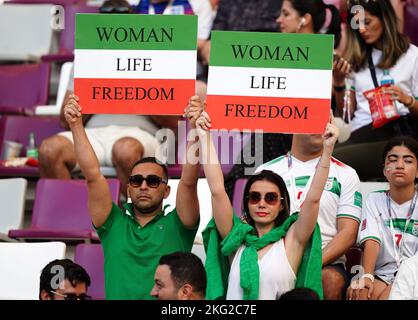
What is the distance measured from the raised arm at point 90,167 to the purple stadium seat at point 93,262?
0.76 m

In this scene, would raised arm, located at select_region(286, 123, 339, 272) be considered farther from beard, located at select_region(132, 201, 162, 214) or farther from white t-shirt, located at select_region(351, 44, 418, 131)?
white t-shirt, located at select_region(351, 44, 418, 131)

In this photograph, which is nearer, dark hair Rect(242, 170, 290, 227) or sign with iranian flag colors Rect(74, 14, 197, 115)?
dark hair Rect(242, 170, 290, 227)

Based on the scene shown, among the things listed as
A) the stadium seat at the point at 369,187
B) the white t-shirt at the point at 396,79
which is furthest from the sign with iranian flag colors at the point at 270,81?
the white t-shirt at the point at 396,79

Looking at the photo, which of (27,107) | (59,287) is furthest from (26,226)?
(59,287)

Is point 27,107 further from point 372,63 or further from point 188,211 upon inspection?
point 188,211

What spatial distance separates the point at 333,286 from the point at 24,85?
14.9ft

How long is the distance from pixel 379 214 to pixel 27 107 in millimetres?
4170

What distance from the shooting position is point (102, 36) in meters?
6.16

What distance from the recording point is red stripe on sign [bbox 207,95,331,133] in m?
5.93

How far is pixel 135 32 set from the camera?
6.14m

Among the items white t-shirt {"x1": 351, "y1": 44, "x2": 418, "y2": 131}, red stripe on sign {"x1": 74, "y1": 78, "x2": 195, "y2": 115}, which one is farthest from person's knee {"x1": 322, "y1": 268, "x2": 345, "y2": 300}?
white t-shirt {"x1": 351, "y1": 44, "x2": 418, "y2": 131}

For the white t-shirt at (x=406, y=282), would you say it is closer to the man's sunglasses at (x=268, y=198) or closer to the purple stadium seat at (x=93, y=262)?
the man's sunglasses at (x=268, y=198)

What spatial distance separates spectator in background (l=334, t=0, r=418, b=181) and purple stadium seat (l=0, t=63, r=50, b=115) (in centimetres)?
295

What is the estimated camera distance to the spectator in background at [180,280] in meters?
5.40
